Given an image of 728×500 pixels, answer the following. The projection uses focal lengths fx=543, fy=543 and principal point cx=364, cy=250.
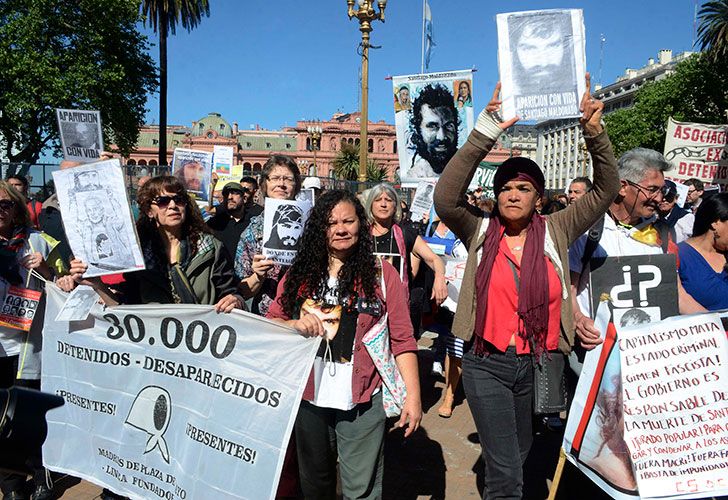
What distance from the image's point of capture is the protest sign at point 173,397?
2590 mm

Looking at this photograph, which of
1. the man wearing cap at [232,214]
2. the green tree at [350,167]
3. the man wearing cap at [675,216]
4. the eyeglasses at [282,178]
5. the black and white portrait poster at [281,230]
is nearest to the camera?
the black and white portrait poster at [281,230]

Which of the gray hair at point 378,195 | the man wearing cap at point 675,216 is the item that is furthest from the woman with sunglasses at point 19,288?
the man wearing cap at point 675,216

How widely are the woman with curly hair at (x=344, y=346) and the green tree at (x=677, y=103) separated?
33548 millimetres

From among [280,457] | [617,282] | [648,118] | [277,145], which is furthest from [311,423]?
[277,145]

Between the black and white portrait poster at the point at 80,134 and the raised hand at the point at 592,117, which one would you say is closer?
the raised hand at the point at 592,117

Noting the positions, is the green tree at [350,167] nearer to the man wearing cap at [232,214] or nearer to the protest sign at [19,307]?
the man wearing cap at [232,214]

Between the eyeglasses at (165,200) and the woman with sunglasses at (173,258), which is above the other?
the eyeglasses at (165,200)

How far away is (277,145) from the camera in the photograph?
104 metres

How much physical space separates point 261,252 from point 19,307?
59.1 inches

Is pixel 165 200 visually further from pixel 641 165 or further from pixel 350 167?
pixel 350 167

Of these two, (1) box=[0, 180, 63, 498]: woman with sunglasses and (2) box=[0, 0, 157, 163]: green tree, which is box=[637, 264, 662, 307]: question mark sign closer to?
(1) box=[0, 180, 63, 498]: woman with sunglasses

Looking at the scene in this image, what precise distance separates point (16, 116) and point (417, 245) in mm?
25395

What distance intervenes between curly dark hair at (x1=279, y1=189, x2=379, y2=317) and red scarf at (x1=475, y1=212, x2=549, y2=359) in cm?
55

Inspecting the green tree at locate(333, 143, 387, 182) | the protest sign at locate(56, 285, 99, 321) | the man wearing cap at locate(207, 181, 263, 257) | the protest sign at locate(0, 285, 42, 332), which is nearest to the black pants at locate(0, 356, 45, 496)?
the protest sign at locate(0, 285, 42, 332)
